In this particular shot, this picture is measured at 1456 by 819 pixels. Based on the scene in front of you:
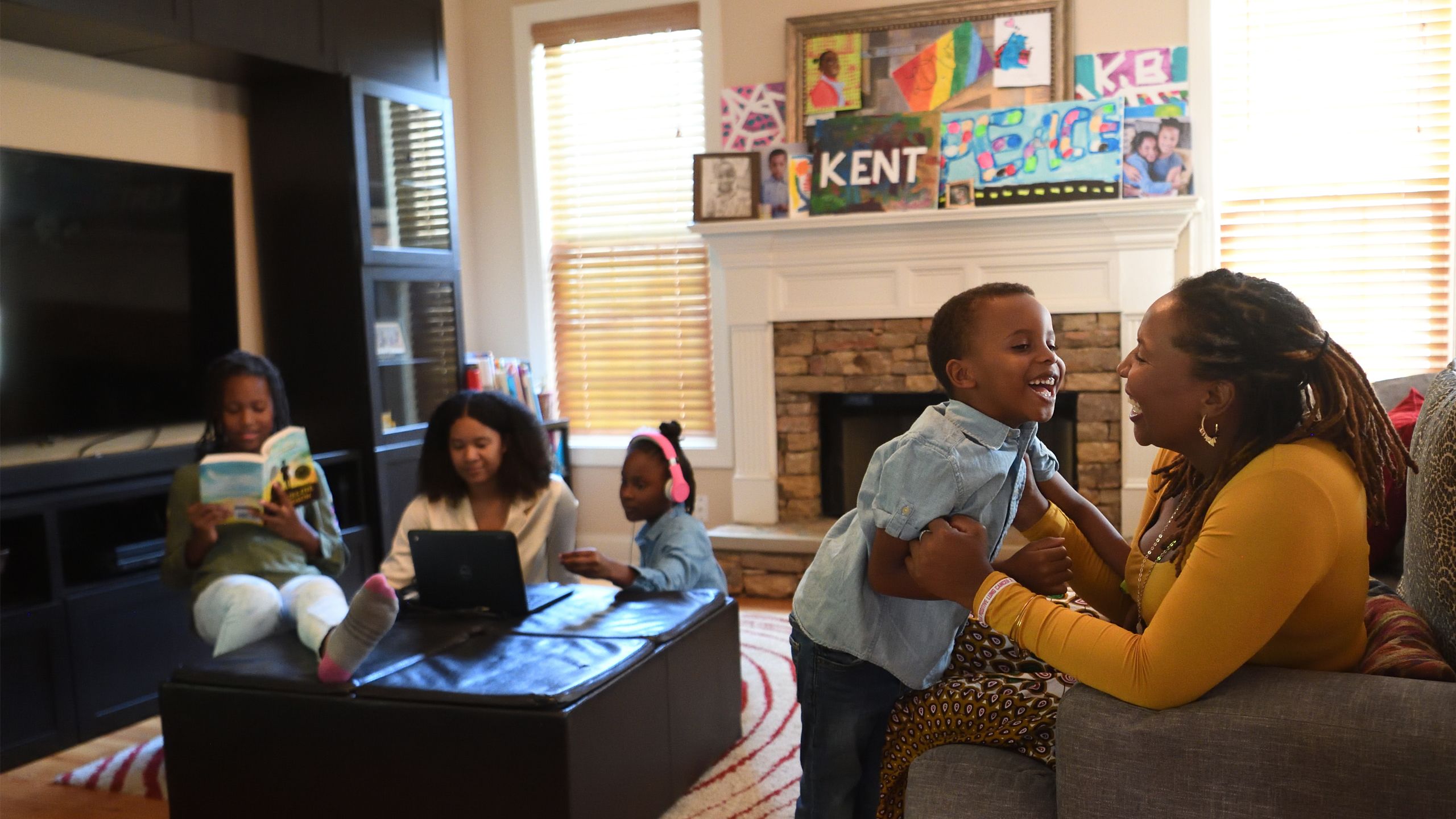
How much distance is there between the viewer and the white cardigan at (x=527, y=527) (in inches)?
102

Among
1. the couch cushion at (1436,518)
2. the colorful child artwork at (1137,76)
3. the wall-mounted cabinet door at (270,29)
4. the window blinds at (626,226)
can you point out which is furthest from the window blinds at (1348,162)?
the wall-mounted cabinet door at (270,29)

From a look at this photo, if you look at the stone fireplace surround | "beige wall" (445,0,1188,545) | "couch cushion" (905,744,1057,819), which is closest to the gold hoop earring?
"couch cushion" (905,744,1057,819)

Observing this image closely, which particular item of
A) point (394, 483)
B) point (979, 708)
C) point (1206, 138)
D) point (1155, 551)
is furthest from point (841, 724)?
point (1206, 138)

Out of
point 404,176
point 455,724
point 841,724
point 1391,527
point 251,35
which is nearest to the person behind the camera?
point 841,724

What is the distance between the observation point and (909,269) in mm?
4039

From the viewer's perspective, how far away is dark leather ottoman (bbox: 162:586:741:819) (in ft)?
5.91

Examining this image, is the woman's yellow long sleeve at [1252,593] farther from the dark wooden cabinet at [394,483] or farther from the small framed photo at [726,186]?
the small framed photo at [726,186]

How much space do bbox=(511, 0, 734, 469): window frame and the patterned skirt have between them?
300 centimetres

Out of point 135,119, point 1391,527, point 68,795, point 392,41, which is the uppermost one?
point 392,41

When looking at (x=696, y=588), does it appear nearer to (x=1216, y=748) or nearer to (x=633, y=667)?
(x=633, y=667)

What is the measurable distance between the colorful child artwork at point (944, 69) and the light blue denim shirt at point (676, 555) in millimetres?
2165

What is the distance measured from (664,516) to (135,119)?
2.21 m

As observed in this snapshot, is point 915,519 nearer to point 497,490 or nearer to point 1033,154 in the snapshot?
point 497,490

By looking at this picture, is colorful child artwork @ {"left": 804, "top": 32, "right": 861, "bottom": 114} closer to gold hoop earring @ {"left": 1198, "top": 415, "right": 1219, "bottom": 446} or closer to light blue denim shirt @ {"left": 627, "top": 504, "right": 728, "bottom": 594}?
light blue denim shirt @ {"left": 627, "top": 504, "right": 728, "bottom": 594}
